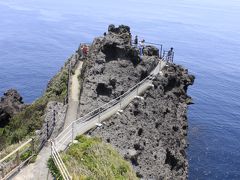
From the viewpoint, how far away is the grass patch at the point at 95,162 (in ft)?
86.7

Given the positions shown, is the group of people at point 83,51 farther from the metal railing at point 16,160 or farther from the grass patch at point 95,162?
the metal railing at point 16,160

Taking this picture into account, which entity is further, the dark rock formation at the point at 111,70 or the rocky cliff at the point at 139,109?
the dark rock formation at the point at 111,70

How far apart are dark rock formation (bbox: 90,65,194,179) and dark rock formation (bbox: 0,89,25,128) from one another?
960 inches

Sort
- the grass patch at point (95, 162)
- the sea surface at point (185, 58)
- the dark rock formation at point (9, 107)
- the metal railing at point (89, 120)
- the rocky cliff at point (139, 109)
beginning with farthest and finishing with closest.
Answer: the sea surface at point (185, 58)
the dark rock formation at point (9, 107)
the rocky cliff at point (139, 109)
the metal railing at point (89, 120)
the grass patch at point (95, 162)

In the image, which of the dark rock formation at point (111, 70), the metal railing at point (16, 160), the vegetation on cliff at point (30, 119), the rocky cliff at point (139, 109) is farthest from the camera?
the dark rock formation at point (111, 70)

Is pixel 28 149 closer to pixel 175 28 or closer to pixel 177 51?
pixel 177 51

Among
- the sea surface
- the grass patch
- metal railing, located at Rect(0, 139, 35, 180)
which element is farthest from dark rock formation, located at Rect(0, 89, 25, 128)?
the grass patch

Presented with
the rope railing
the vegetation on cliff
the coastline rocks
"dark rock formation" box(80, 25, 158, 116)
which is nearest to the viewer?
the rope railing

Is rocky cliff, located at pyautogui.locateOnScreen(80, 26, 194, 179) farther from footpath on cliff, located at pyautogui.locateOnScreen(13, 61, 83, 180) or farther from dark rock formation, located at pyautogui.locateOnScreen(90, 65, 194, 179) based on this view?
footpath on cliff, located at pyautogui.locateOnScreen(13, 61, 83, 180)

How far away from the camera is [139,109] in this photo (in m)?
41.0

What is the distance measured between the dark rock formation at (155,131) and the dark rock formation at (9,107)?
80.0ft

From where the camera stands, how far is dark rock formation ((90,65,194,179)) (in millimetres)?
33875

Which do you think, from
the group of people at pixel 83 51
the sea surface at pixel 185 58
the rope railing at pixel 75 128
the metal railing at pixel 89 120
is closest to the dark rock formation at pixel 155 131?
the metal railing at pixel 89 120

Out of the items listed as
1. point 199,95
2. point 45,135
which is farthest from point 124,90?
point 199,95
